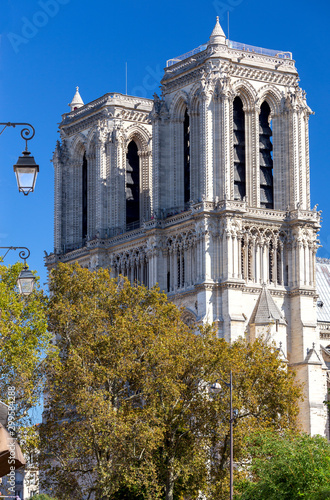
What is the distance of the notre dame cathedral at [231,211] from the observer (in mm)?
93625

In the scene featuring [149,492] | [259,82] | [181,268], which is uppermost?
[259,82]

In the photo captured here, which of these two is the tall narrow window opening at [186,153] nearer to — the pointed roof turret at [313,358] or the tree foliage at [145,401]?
the pointed roof turret at [313,358]

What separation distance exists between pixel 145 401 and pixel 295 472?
63.4ft

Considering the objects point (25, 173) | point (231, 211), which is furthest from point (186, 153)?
point (25, 173)

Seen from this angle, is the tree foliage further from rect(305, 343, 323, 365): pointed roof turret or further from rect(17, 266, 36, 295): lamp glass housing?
rect(17, 266, 36, 295): lamp glass housing

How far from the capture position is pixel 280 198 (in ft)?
326

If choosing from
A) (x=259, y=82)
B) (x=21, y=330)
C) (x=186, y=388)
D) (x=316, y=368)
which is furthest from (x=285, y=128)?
(x=21, y=330)

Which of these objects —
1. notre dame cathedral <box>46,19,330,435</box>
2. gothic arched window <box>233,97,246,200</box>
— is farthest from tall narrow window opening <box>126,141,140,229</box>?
gothic arched window <box>233,97,246,200</box>

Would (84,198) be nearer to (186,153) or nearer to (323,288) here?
(186,153)

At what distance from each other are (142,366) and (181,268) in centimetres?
3071

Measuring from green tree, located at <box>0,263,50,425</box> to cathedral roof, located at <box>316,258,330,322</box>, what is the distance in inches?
2320

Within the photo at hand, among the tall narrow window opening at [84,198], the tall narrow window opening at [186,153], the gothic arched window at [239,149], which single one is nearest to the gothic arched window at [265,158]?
the gothic arched window at [239,149]

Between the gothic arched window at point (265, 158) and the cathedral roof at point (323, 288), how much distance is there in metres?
18.5

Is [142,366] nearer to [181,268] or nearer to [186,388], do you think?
[186,388]
